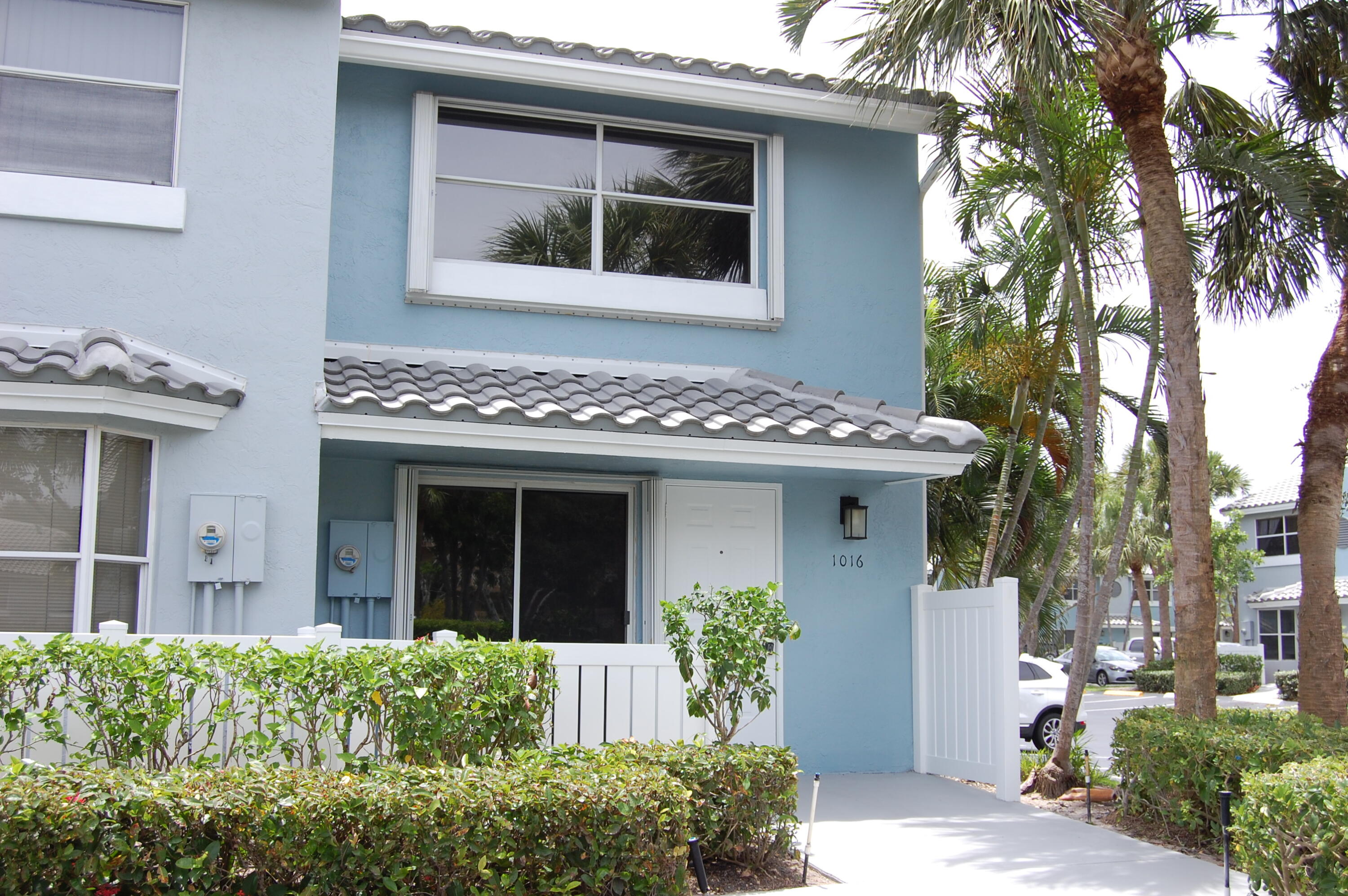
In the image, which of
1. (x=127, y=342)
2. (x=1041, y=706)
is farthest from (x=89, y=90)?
(x=1041, y=706)

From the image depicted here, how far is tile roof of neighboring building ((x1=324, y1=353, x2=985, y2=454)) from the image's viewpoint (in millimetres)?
8000

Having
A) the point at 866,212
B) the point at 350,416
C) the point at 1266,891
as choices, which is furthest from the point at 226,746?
the point at 866,212

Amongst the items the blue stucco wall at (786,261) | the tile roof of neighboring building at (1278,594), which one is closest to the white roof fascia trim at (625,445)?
the blue stucco wall at (786,261)

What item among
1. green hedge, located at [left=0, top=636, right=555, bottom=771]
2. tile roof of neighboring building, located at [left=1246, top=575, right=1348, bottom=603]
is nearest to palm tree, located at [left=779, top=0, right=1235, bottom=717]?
green hedge, located at [left=0, top=636, right=555, bottom=771]

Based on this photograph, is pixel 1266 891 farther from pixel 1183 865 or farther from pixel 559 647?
pixel 559 647

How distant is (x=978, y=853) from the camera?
6.89 metres

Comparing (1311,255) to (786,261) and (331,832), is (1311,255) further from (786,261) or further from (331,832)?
(331,832)

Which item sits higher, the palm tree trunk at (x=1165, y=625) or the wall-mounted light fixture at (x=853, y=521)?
the wall-mounted light fixture at (x=853, y=521)

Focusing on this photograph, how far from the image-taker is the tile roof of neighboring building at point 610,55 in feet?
31.2

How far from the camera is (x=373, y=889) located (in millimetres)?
4883

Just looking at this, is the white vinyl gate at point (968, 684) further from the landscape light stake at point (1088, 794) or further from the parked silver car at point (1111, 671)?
the parked silver car at point (1111, 671)

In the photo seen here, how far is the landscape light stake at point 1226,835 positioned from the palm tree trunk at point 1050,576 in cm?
587

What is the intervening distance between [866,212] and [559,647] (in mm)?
5716

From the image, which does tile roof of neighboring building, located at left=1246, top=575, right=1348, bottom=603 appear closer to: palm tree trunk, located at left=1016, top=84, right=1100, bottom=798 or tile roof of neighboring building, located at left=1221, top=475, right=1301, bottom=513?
tile roof of neighboring building, located at left=1221, top=475, right=1301, bottom=513
